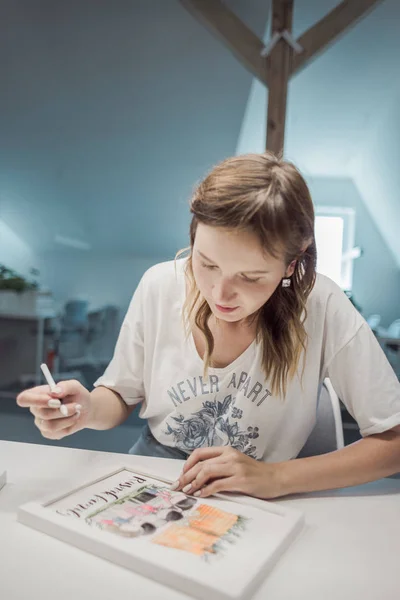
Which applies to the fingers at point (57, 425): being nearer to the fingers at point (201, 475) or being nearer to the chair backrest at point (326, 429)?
the fingers at point (201, 475)

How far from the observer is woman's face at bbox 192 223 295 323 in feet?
2.82

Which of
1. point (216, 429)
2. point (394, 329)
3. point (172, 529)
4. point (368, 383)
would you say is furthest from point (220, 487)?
point (394, 329)

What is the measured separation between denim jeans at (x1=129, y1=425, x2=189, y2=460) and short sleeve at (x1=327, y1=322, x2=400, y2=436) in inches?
15.9

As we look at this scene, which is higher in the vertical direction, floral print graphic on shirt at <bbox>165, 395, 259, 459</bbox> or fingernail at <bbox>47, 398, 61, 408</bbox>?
fingernail at <bbox>47, 398, 61, 408</bbox>

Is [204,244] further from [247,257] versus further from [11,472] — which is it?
[11,472]

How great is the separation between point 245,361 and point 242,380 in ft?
0.14

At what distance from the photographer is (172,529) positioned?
705 mm

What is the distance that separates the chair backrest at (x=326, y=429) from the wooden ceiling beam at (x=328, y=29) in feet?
7.22

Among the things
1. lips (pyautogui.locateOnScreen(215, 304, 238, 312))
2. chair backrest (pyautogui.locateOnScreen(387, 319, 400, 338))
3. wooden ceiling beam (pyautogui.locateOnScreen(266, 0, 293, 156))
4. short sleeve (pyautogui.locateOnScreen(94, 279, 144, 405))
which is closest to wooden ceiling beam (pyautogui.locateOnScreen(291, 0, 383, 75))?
wooden ceiling beam (pyautogui.locateOnScreen(266, 0, 293, 156))

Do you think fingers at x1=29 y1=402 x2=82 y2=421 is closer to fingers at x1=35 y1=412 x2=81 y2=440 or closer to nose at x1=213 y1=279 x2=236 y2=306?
fingers at x1=35 y1=412 x2=81 y2=440

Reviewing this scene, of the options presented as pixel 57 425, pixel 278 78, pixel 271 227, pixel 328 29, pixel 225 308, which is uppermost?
pixel 328 29

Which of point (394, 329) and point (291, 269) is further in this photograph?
point (394, 329)

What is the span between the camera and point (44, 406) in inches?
33.8

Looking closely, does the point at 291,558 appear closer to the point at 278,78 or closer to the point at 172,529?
the point at 172,529
